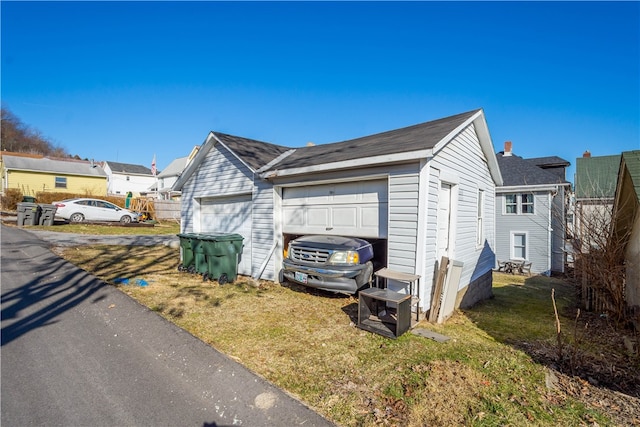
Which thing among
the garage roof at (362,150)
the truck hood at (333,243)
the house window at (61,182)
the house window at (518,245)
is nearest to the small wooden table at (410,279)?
the truck hood at (333,243)

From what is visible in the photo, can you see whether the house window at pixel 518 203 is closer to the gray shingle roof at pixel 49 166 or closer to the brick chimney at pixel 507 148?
the brick chimney at pixel 507 148

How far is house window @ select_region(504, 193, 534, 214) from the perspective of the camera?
1864cm

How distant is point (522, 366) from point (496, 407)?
49.8 inches

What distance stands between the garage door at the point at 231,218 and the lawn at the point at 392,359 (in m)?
1.62

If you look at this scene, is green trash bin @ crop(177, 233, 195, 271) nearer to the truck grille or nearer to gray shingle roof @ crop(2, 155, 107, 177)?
the truck grille

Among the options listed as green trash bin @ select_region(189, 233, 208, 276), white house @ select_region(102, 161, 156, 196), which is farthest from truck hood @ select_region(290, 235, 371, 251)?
white house @ select_region(102, 161, 156, 196)

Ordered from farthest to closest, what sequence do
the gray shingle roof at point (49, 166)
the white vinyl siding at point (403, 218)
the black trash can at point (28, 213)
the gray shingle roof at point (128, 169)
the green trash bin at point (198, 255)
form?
the gray shingle roof at point (128, 169), the gray shingle roof at point (49, 166), the black trash can at point (28, 213), the green trash bin at point (198, 255), the white vinyl siding at point (403, 218)

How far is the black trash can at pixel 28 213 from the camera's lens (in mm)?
16406

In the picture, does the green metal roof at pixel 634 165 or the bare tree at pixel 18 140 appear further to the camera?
the bare tree at pixel 18 140

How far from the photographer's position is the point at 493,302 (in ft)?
30.5

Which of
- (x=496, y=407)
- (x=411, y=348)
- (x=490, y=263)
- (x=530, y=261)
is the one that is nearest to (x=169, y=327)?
(x=411, y=348)

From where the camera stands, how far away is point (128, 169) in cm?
5122

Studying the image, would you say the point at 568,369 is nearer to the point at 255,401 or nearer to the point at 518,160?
the point at 255,401

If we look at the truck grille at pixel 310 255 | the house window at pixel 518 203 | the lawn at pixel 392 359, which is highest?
the house window at pixel 518 203
